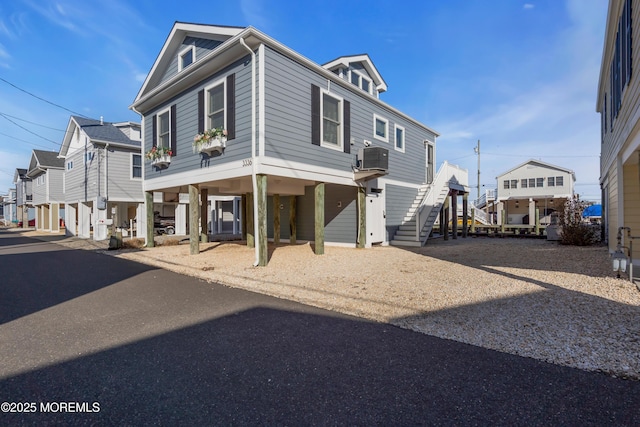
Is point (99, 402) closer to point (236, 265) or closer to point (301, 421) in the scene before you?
point (301, 421)

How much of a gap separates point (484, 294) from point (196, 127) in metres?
8.96

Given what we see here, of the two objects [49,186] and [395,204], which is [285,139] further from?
[49,186]

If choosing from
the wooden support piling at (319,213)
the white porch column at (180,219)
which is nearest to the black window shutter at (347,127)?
the wooden support piling at (319,213)

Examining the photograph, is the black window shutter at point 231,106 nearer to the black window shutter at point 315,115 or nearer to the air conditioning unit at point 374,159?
the black window shutter at point 315,115

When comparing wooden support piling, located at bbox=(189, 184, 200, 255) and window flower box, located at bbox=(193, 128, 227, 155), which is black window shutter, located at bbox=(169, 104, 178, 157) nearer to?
wooden support piling, located at bbox=(189, 184, 200, 255)

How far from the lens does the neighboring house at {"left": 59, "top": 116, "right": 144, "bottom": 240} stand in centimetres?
1634

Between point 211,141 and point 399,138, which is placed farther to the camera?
point 399,138

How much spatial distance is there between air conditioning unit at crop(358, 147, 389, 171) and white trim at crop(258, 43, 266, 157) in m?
3.95

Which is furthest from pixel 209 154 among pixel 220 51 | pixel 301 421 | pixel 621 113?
pixel 621 113

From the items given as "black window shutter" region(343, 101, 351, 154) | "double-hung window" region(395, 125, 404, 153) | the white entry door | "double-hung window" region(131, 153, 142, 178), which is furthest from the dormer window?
"double-hung window" region(131, 153, 142, 178)

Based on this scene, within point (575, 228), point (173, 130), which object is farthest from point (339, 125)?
point (575, 228)

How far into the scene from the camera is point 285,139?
8.34m

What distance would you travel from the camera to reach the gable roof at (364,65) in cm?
1153

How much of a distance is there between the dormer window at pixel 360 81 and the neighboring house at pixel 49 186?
76.9 feet
